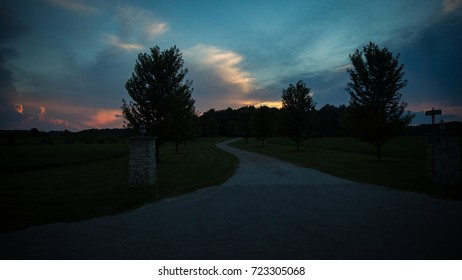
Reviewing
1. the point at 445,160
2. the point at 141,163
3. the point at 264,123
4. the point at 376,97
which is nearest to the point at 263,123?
the point at 264,123

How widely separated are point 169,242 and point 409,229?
17.7 feet

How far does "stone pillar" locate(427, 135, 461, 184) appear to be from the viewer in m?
11.5

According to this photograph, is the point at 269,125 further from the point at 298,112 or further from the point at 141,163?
the point at 141,163

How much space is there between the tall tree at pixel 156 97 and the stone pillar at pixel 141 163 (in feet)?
34.1

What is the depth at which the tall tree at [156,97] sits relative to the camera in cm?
2306

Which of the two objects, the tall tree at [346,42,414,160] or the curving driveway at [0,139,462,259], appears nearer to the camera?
the curving driveway at [0,139,462,259]

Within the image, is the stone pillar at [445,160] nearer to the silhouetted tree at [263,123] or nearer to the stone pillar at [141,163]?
the stone pillar at [141,163]

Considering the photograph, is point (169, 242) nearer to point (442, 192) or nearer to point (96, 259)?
point (96, 259)

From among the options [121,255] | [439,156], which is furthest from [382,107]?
[121,255]

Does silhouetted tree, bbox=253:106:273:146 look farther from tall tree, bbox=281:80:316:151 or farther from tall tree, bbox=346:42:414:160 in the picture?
tall tree, bbox=346:42:414:160

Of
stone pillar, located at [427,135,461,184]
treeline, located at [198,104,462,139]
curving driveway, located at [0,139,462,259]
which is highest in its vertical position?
treeline, located at [198,104,462,139]

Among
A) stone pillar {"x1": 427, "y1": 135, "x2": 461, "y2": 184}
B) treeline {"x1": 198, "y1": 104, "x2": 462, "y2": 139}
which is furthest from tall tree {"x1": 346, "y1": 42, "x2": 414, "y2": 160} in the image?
stone pillar {"x1": 427, "y1": 135, "x2": 461, "y2": 184}

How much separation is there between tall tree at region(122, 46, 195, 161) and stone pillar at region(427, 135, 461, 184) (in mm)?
18391

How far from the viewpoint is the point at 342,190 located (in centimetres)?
1037
